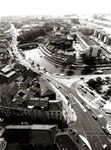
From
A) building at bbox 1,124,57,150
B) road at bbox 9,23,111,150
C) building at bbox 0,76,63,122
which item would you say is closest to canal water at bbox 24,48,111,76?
road at bbox 9,23,111,150

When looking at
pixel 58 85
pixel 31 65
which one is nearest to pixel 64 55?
pixel 31 65

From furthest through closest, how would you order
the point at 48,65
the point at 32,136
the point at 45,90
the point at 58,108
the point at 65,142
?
the point at 48,65 → the point at 45,90 → the point at 58,108 → the point at 32,136 → the point at 65,142

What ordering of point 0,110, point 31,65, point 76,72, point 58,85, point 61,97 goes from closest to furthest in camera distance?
point 0,110
point 61,97
point 58,85
point 76,72
point 31,65

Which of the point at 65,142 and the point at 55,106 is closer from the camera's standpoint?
the point at 65,142

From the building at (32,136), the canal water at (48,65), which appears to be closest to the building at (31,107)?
the building at (32,136)

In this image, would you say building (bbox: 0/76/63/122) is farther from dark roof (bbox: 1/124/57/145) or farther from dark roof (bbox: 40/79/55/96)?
dark roof (bbox: 1/124/57/145)

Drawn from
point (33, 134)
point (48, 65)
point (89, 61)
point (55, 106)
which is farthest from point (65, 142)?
point (48, 65)

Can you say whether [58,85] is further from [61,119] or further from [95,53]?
[95,53]

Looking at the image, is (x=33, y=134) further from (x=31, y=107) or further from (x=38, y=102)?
(x=38, y=102)

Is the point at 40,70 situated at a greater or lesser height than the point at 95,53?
lesser

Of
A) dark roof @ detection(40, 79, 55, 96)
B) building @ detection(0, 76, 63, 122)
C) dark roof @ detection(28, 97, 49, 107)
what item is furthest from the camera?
dark roof @ detection(40, 79, 55, 96)

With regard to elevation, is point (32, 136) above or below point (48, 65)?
below
